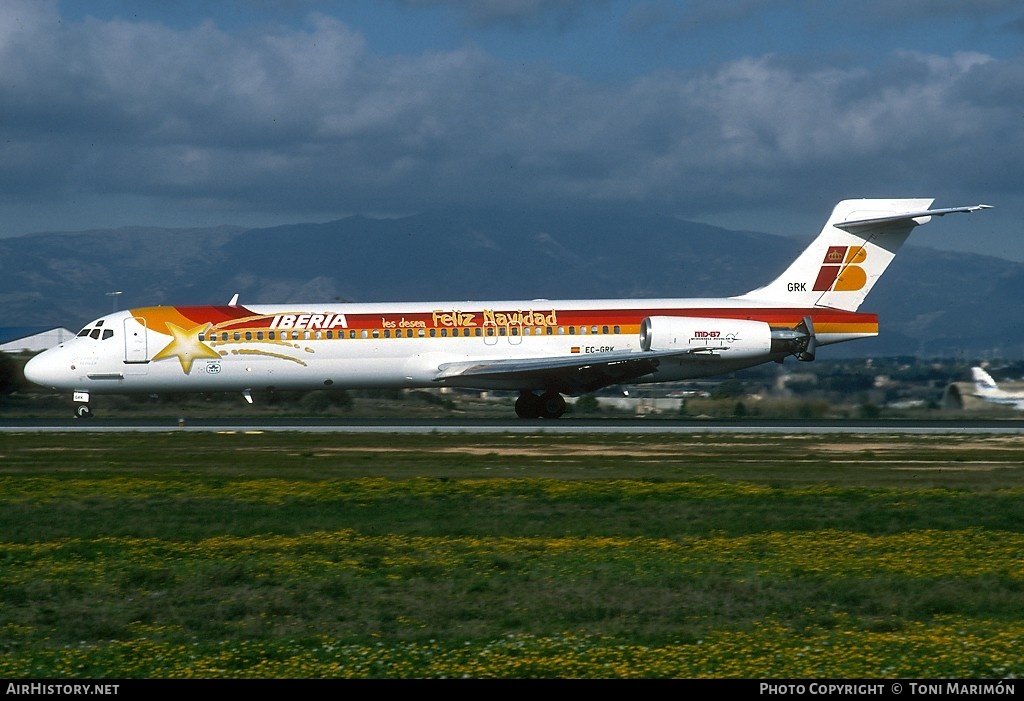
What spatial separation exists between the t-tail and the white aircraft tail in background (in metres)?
6.69

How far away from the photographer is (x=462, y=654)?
9867mm

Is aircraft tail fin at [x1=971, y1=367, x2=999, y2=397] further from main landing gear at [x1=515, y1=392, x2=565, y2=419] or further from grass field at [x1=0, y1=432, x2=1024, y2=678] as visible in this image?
grass field at [x1=0, y1=432, x2=1024, y2=678]

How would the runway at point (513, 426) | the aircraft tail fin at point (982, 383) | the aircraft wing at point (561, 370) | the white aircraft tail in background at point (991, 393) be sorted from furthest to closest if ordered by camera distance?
the aircraft tail fin at point (982, 383), the white aircraft tail in background at point (991, 393), the aircraft wing at point (561, 370), the runway at point (513, 426)

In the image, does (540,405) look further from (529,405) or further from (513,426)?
(513,426)

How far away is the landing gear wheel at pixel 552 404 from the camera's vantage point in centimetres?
3988

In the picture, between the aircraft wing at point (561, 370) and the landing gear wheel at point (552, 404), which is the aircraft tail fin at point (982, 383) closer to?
the aircraft wing at point (561, 370)

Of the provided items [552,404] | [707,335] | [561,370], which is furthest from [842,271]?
[552,404]

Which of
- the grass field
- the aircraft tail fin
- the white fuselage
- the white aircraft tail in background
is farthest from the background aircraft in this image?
the grass field

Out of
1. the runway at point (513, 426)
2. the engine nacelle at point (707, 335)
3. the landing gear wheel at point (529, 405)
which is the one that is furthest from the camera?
the landing gear wheel at point (529, 405)

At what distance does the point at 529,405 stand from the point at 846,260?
1076 cm

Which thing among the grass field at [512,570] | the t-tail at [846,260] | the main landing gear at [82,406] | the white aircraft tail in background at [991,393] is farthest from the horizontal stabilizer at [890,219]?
the main landing gear at [82,406]

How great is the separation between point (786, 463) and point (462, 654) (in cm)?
1678

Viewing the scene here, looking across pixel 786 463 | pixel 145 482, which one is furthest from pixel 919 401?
pixel 145 482

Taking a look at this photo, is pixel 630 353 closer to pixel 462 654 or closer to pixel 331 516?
pixel 331 516
